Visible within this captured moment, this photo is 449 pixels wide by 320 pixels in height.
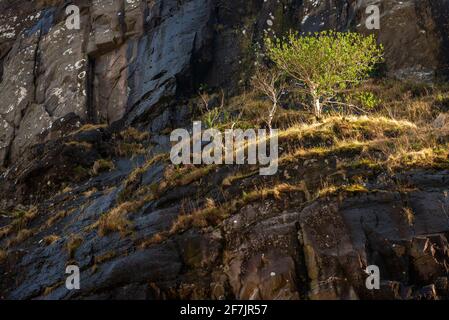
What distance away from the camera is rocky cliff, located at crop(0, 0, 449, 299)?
512 inches

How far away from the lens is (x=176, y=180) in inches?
708

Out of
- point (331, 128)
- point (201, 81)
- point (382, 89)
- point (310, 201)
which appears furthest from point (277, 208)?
point (201, 81)

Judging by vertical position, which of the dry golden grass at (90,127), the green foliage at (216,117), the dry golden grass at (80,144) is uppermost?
the dry golden grass at (90,127)

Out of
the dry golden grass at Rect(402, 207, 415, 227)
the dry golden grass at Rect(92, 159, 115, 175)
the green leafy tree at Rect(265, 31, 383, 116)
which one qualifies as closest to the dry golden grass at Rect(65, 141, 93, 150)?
the dry golden grass at Rect(92, 159, 115, 175)

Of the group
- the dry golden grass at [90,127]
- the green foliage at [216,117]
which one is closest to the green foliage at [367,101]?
the green foliage at [216,117]

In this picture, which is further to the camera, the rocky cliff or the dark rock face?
the dark rock face

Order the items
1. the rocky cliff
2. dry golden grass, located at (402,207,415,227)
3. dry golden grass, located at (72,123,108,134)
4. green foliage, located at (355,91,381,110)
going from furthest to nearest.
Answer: dry golden grass, located at (72,123,108,134) → green foliage, located at (355,91,381,110) → dry golden grass, located at (402,207,415,227) → the rocky cliff

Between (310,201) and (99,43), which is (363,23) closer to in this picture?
(99,43)

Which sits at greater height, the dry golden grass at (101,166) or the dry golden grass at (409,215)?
the dry golden grass at (101,166)

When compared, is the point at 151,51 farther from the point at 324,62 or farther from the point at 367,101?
the point at 367,101

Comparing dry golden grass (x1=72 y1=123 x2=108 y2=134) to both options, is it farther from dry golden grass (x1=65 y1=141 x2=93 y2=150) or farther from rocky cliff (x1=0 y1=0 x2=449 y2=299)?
dry golden grass (x1=65 y1=141 x2=93 y2=150)

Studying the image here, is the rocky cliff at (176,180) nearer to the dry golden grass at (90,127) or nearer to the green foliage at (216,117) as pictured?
the dry golden grass at (90,127)

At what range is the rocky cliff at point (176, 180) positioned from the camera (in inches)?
512
